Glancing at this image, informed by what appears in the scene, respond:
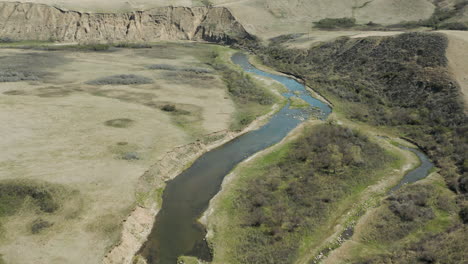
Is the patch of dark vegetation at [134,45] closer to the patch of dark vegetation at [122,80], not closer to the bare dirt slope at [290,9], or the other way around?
the bare dirt slope at [290,9]

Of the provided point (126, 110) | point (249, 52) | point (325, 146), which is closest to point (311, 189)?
point (325, 146)

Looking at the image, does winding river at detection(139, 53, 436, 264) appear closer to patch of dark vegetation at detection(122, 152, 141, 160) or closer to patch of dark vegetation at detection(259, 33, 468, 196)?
patch of dark vegetation at detection(122, 152, 141, 160)

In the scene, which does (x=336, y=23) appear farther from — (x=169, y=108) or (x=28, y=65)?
(x=28, y=65)

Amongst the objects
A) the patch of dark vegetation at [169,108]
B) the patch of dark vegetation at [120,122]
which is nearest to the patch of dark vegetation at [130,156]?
the patch of dark vegetation at [120,122]

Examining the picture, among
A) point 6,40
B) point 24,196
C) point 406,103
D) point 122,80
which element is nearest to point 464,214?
point 406,103

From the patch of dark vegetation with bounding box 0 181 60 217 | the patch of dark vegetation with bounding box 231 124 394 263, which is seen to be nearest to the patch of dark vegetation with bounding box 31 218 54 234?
the patch of dark vegetation with bounding box 0 181 60 217

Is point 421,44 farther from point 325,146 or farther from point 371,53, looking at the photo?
point 325,146
